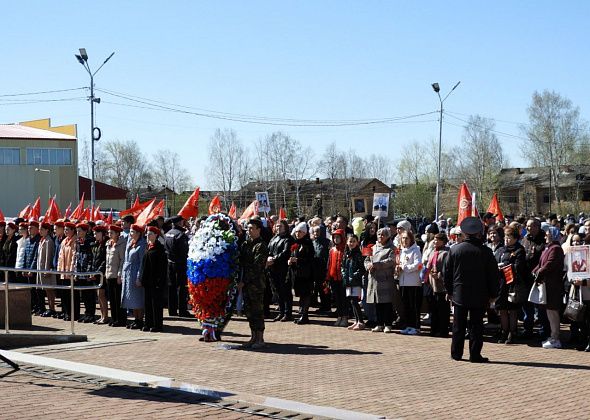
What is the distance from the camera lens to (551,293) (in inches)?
514

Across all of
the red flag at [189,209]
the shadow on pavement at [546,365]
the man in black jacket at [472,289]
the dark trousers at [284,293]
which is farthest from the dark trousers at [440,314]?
the red flag at [189,209]

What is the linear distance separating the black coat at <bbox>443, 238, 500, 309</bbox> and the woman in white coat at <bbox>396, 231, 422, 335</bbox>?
3.02 m

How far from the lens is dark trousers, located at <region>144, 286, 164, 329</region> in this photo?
50.2ft

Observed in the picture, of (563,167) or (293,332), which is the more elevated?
(563,167)

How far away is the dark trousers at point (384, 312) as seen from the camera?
595 inches

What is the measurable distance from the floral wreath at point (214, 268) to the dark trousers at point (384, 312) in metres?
3.08

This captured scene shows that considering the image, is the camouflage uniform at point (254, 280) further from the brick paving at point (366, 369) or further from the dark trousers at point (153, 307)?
the dark trousers at point (153, 307)

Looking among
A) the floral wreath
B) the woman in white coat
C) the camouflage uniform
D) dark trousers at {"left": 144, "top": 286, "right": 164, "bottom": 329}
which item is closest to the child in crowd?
the woman in white coat

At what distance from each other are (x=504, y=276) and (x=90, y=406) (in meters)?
7.41

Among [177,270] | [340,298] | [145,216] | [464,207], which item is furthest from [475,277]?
[145,216]

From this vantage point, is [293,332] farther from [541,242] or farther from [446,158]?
[446,158]

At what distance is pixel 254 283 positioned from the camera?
13.1 metres

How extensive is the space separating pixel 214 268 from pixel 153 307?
281 centimetres

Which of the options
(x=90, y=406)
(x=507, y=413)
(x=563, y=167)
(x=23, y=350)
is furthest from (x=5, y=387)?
(x=563, y=167)
